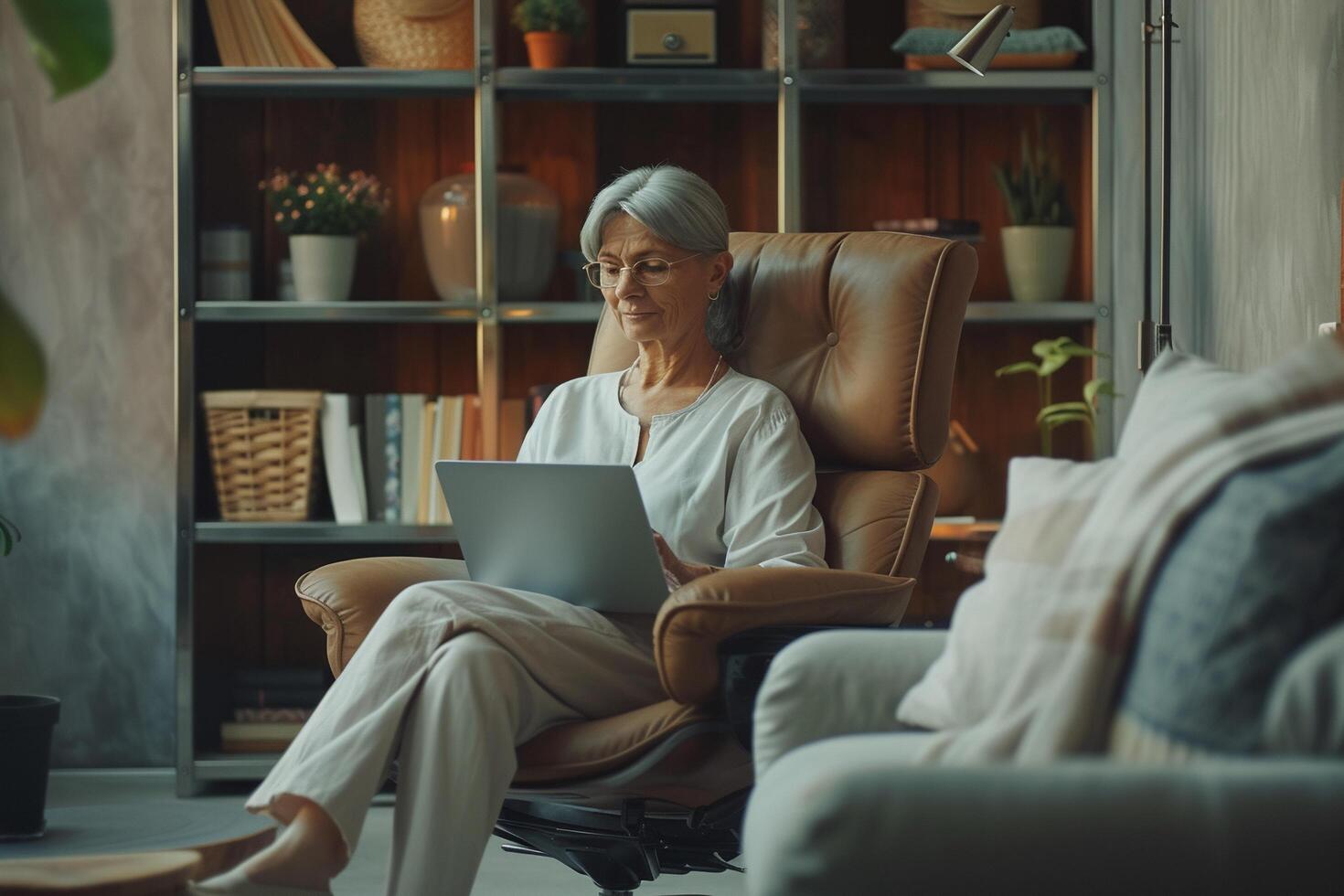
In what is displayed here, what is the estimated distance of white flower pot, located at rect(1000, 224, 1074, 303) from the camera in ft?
11.1

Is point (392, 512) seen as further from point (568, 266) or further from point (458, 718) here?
point (458, 718)

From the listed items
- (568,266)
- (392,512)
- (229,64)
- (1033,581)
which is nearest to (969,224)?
(568,266)

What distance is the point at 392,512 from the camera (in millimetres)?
3355

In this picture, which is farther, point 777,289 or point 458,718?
point 777,289

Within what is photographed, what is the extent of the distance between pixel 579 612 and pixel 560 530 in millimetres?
113

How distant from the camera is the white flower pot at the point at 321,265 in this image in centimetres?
337

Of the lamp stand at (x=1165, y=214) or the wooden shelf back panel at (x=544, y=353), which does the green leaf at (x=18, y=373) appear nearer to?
the lamp stand at (x=1165, y=214)

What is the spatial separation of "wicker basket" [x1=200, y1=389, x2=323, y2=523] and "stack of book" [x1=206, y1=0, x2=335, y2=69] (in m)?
0.71

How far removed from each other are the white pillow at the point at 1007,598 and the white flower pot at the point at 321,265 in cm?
224

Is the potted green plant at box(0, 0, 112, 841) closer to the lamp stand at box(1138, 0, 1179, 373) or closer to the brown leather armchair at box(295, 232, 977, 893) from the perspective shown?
the brown leather armchair at box(295, 232, 977, 893)

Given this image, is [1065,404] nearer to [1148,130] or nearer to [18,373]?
[1148,130]

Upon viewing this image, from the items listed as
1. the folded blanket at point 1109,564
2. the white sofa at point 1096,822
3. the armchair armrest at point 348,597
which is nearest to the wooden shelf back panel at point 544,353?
the armchair armrest at point 348,597

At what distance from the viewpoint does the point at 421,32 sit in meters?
3.37

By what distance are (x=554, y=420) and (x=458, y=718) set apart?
0.73 meters
